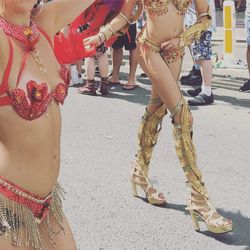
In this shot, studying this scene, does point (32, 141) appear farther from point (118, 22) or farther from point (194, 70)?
point (194, 70)

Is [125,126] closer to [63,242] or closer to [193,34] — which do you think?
[193,34]

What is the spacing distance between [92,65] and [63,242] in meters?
5.15

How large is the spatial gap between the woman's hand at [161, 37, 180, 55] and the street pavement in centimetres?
111

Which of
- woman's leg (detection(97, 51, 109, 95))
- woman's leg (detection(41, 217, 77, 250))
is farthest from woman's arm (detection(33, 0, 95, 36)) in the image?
woman's leg (detection(97, 51, 109, 95))

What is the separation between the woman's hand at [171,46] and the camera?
348 cm

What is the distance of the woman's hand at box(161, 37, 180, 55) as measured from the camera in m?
3.48

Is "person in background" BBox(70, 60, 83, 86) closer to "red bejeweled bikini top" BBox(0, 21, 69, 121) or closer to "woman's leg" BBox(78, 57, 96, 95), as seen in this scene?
"woman's leg" BBox(78, 57, 96, 95)

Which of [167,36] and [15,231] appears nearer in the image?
[15,231]

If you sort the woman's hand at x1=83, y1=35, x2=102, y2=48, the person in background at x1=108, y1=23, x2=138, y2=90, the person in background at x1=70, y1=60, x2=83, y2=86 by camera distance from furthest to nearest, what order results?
1. the person in background at x1=70, y1=60, x2=83, y2=86
2. the person in background at x1=108, y1=23, x2=138, y2=90
3. the woman's hand at x1=83, y1=35, x2=102, y2=48

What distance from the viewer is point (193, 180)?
3.46 meters

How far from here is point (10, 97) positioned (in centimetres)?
190

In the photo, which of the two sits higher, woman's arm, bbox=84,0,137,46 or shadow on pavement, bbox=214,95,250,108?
woman's arm, bbox=84,0,137,46

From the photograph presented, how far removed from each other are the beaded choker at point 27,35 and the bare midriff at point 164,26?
5.07ft

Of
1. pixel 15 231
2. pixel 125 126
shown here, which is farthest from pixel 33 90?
pixel 125 126
